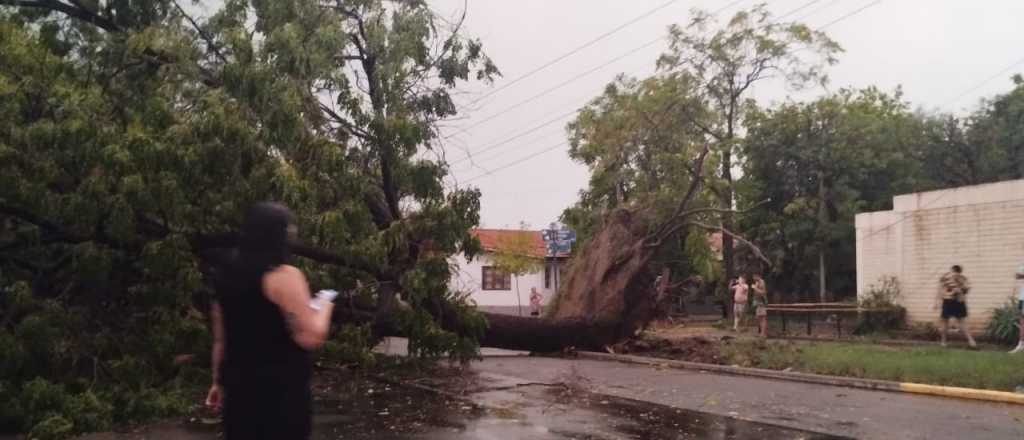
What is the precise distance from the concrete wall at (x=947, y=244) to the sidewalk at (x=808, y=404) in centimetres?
708

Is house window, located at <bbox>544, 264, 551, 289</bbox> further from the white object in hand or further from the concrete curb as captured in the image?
the white object in hand

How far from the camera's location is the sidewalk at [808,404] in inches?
346

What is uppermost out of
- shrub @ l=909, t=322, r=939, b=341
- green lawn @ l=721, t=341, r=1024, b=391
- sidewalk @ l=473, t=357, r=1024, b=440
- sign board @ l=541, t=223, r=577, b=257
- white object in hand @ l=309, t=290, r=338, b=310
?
sign board @ l=541, t=223, r=577, b=257

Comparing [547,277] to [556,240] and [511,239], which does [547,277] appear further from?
[556,240]

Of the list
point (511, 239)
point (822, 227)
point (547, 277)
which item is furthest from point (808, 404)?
point (547, 277)

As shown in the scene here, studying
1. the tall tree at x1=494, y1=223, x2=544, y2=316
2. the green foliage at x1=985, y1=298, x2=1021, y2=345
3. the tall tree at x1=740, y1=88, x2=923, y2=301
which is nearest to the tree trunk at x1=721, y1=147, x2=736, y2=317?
the tall tree at x1=740, y1=88, x2=923, y2=301

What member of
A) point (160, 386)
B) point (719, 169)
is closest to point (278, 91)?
point (160, 386)

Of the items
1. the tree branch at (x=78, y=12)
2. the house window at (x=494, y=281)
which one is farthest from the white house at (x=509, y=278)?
the tree branch at (x=78, y=12)

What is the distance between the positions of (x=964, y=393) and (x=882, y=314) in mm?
8510

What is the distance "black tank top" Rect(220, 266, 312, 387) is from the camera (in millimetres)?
3768

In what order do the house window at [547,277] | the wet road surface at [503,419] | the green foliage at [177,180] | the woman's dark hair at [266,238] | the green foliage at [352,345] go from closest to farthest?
the woman's dark hair at [266,238], the wet road surface at [503,419], the green foliage at [177,180], the green foliage at [352,345], the house window at [547,277]

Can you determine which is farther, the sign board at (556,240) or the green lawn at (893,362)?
the sign board at (556,240)

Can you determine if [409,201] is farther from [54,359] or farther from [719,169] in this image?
[719,169]

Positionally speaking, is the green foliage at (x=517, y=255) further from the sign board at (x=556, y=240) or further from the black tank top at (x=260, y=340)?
the black tank top at (x=260, y=340)
